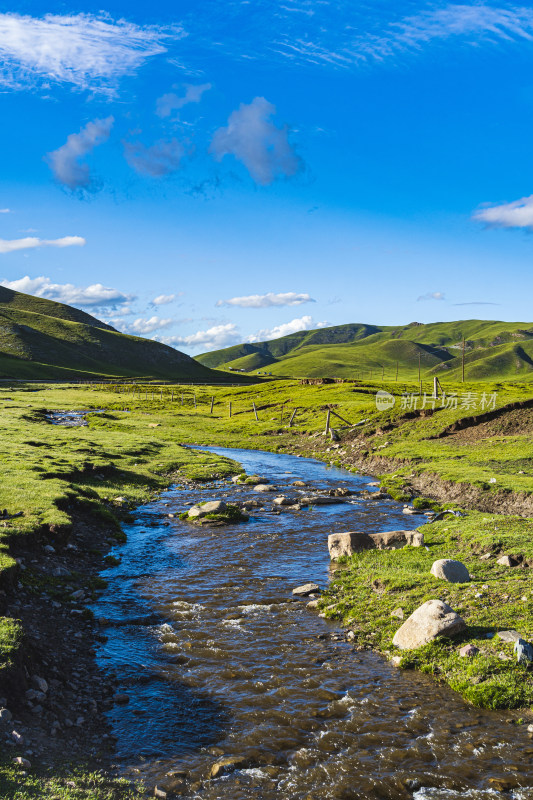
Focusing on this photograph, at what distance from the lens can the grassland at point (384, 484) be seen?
1605 cm

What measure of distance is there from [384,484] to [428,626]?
92.5ft

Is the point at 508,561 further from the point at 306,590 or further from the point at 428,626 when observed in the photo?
the point at 306,590

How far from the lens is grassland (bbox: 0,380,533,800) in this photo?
52.6ft

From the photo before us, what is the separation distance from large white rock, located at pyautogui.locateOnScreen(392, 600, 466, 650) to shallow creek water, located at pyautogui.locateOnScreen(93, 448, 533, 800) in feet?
3.65

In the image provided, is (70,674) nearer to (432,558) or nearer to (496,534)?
(432,558)

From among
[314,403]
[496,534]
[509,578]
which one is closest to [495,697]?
[509,578]

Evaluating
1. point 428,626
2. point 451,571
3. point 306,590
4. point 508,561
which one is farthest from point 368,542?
point 428,626

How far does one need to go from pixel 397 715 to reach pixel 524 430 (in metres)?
45.3

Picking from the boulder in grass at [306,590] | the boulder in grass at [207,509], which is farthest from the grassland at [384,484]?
the boulder in grass at [207,509]

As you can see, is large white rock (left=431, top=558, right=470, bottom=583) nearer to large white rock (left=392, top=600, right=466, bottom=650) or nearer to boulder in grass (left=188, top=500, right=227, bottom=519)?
large white rock (left=392, top=600, right=466, bottom=650)

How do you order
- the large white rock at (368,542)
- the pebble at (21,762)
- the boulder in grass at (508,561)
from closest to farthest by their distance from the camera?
the pebble at (21,762) < the boulder in grass at (508,561) < the large white rock at (368,542)

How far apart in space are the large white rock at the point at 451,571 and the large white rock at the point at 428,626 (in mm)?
3921

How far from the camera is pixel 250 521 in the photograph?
3356 cm

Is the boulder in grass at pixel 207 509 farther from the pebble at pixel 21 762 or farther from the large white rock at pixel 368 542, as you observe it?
the pebble at pixel 21 762
